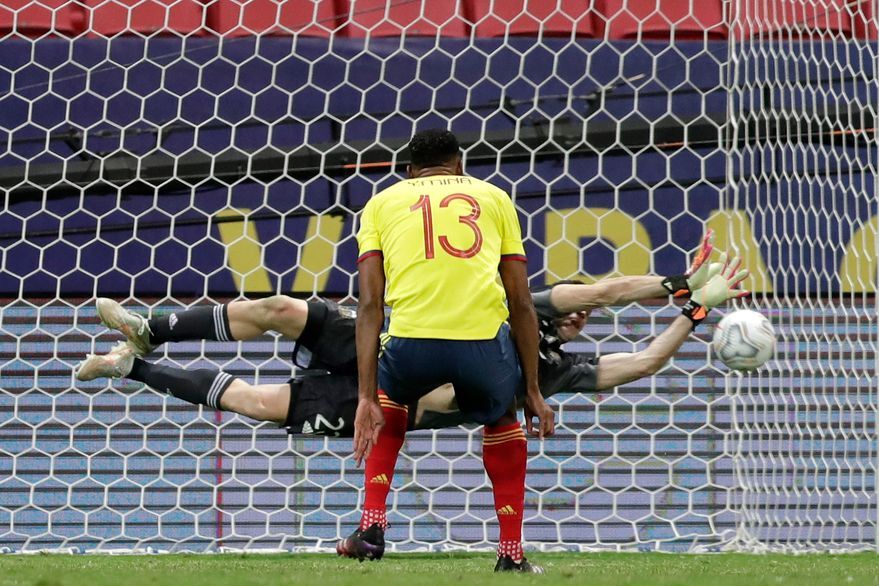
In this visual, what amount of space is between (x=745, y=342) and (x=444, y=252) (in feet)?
5.09

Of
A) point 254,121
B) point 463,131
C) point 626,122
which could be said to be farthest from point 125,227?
point 626,122

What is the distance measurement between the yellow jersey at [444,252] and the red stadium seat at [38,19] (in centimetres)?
435

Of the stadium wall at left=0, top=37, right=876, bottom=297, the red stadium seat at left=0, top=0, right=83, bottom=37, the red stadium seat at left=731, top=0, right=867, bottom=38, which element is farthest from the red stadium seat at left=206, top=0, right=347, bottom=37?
the red stadium seat at left=731, top=0, right=867, bottom=38

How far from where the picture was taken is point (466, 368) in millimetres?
4262

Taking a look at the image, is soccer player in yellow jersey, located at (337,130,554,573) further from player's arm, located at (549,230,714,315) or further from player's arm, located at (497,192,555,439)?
player's arm, located at (549,230,714,315)

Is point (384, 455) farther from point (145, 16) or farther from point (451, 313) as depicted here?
point (145, 16)

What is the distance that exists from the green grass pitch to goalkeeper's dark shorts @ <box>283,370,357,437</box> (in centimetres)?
52

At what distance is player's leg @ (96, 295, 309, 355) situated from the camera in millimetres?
5262

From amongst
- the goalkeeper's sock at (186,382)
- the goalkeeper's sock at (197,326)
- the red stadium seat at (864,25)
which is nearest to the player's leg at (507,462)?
the goalkeeper's sock at (197,326)

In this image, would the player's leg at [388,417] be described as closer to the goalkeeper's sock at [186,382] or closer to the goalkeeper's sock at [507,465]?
the goalkeeper's sock at [507,465]

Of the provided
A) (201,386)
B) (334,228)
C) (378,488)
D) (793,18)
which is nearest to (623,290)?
(378,488)

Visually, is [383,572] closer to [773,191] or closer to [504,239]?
[504,239]

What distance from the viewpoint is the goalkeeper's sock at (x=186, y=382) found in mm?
5531

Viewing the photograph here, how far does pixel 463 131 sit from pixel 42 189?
91.9 inches
